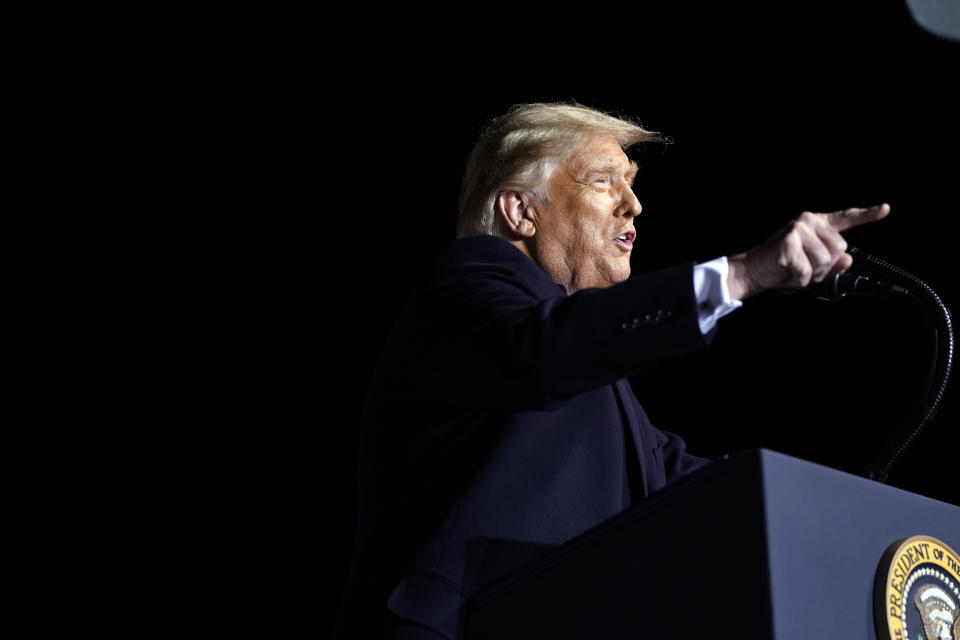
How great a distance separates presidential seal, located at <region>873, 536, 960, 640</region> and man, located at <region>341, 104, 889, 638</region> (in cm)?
30

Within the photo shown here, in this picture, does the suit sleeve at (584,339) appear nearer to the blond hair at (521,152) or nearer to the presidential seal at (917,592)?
the presidential seal at (917,592)

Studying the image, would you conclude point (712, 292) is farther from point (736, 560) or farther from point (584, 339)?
point (736, 560)

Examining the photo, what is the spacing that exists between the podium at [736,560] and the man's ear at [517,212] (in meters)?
0.97

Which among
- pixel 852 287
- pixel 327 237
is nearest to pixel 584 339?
pixel 852 287

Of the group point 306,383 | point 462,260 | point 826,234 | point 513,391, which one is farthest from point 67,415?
point 826,234

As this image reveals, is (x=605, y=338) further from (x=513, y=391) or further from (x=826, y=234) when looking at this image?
(x=826, y=234)

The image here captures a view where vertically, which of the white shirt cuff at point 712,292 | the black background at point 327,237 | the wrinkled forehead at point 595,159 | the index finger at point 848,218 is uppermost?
the index finger at point 848,218

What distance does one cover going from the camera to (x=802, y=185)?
123 inches

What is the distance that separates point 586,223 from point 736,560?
112 cm

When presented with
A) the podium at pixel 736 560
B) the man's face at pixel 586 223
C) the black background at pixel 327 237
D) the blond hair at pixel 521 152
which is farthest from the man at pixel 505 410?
the black background at pixel 327 237

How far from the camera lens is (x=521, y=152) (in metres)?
2.09

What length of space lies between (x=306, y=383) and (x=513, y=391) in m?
1.74

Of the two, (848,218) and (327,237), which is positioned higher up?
(848,218)

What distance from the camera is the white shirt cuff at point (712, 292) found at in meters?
1.14
